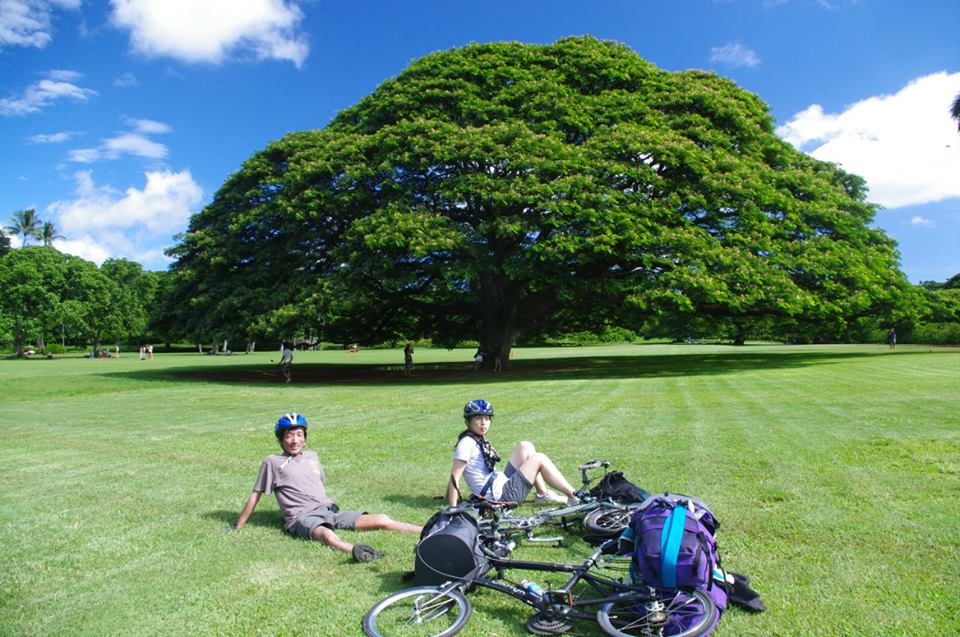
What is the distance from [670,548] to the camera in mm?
3969

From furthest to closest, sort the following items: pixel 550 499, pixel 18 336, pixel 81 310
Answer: pixel 81 310, pixel 18 336, pixel 550 499

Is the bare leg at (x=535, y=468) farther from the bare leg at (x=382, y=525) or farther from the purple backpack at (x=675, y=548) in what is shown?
the purple backpack at (x=675, y=548)

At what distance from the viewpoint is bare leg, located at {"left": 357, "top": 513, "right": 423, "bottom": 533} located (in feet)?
19.7

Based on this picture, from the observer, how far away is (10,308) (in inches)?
2500

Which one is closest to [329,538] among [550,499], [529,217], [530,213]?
[550,499]

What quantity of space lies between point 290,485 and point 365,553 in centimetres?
134

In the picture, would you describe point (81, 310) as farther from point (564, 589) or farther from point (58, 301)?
point (564, 589)

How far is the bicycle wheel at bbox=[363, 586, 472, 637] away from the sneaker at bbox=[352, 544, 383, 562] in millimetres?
993

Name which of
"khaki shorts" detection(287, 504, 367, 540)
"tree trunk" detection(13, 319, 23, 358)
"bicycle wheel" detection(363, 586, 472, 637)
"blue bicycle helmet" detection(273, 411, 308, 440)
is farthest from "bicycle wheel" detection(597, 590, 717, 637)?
"tree trunk" detection(13, 319, 23, 358)

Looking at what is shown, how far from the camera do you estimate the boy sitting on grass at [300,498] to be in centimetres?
597

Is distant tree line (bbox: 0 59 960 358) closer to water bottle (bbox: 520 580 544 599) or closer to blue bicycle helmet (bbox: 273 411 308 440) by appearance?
blue bicycle helmet (bbox: 273 411 308 440)

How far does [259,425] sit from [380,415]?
2.69m

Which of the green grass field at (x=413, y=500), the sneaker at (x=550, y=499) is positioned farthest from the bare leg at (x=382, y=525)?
the sneaker at (x=550, y=499)

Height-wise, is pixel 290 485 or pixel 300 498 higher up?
pixel 290 485
